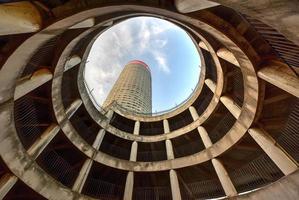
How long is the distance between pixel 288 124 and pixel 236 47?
13.0 ft

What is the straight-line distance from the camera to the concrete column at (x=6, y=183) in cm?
915

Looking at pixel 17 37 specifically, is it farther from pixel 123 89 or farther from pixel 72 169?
pixel 123 89

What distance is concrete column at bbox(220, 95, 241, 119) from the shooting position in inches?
485

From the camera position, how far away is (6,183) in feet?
30.6

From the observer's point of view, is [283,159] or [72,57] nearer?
[283,159]

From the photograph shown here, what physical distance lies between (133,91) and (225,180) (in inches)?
896

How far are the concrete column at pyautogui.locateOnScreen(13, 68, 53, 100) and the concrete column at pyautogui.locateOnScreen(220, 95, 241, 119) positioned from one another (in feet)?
29.7

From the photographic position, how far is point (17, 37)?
7.43 meters

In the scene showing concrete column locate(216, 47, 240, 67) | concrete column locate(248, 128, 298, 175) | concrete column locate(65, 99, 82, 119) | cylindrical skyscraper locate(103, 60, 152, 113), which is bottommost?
concrete column locate(248, 128, 298, 175)

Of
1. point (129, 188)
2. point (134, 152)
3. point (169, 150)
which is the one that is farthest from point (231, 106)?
point (134, 152)

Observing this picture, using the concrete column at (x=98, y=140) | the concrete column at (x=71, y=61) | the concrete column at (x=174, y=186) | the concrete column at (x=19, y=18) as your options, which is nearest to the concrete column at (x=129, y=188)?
the concrete column at (x=174, y=186)

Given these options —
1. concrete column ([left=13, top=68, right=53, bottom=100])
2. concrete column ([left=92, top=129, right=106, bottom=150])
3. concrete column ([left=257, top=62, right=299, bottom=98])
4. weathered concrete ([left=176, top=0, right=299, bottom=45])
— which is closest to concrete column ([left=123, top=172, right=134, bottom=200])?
concrete column ([left=92, top=129, right=106, bottom=150])

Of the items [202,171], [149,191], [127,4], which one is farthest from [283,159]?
[149,191]

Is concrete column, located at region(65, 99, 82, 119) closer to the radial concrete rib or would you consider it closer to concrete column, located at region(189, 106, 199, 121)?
concrete column, located at region(189, 106, 199, 121)
